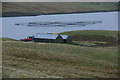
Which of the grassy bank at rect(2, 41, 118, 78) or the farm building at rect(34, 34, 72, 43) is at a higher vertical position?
the farm building at rect(34, 34, 72, 43)

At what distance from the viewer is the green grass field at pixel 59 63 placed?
1752 cm

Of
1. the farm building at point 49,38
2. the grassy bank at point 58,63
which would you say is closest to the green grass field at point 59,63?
the grassy bank at point 58,63

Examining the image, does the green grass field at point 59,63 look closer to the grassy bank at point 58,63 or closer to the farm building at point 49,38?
the grassy bank at point 58,63

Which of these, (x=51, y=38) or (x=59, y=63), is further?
(x=51, y=38)

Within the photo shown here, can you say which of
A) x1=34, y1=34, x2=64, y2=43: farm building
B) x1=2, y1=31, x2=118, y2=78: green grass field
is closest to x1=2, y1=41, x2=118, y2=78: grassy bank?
x1=2, y1=31, x2=118, y2=78: green grass field

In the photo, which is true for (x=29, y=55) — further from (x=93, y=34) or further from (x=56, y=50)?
(x=93, y=34)

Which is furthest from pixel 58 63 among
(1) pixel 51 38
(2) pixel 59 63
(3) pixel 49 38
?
(3) pixel 49 38

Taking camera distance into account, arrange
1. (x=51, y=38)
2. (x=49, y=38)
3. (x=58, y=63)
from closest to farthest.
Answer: (x=58, y=63) < (x=51, y=38) < (x=49, y=38)

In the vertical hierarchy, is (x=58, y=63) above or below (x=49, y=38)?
below

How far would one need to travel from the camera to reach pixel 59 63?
21.1 m

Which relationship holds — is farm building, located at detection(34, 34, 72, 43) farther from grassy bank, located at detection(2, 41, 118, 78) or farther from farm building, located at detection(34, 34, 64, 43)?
grassy bank, located at detection(2, 41, 118, 78)

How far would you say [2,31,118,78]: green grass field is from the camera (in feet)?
57.5

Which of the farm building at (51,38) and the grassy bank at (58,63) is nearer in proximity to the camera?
the grassy bank at (58,63)

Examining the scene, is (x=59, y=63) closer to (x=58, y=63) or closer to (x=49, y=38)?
(x=58, y=63)
